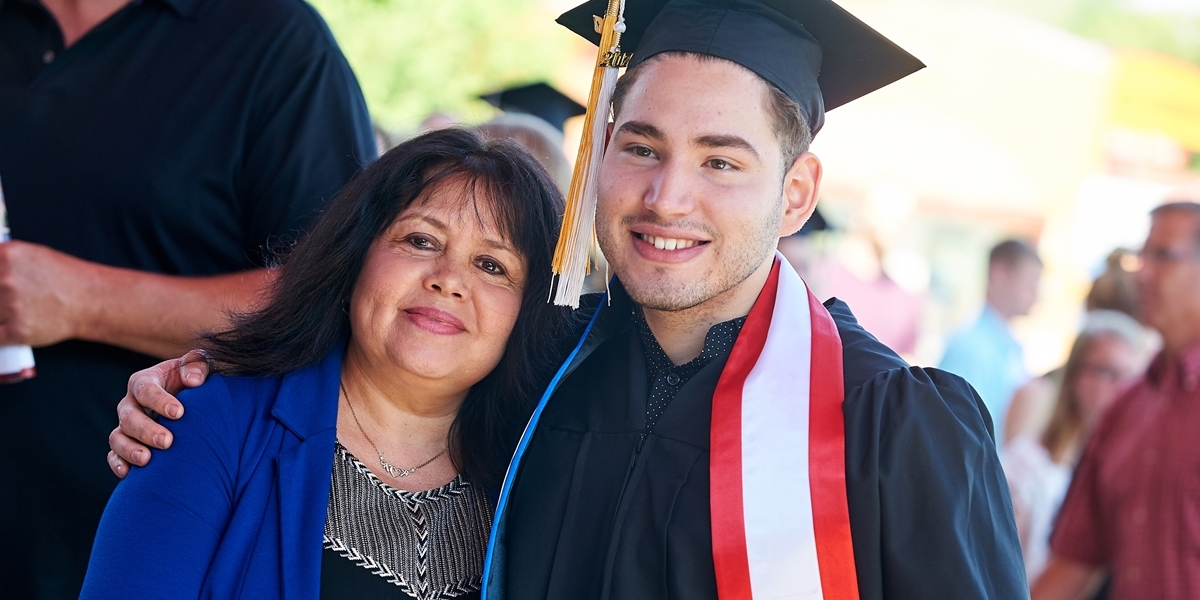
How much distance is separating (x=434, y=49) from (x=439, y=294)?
10206 millimetres

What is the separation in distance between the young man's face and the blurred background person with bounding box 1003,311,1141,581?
127 inches

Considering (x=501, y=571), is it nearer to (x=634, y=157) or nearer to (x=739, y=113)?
(x=634, y=157)

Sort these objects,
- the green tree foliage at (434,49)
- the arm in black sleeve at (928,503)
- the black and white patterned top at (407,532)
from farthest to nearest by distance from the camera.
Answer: the green tree foliage at (434,49) < the black and white patterned top at (407,532) < the arm in black sleeve at (928,503)

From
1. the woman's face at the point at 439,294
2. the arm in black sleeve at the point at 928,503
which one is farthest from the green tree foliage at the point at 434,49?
the arm in black sleeve at the point at 928,503

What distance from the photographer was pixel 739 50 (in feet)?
7.45

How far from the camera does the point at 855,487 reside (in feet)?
6.34

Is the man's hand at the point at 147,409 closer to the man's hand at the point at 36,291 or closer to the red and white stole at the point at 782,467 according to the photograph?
the man's hand at the point at 36,291

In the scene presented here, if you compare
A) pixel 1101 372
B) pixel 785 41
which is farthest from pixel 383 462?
pixel 1101 372

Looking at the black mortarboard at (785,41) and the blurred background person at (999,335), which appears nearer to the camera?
the black mortarboard at (785,41)

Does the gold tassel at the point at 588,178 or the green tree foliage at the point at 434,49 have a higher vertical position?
the green tree foliage at the point at 434,49

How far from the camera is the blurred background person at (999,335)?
644cm

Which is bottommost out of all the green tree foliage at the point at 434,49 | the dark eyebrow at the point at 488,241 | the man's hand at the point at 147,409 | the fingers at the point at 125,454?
the fingers at the point at 125,454

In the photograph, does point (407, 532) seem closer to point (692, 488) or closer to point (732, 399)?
point (692, 488)

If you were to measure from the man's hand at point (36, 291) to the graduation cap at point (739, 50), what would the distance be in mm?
968
